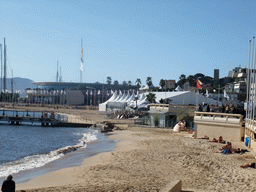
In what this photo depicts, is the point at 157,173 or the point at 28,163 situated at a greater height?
the point at 157,173

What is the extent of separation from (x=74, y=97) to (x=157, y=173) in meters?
140

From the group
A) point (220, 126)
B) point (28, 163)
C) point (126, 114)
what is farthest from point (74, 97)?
point (28, 163)

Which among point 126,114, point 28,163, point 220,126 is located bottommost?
point 28,163

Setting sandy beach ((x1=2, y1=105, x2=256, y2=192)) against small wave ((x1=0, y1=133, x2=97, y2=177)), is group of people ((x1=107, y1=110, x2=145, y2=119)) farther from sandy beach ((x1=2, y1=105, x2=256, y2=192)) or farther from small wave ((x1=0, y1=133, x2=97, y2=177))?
sandy beach ((x1=2, y1=105, x2=256, y2=192))

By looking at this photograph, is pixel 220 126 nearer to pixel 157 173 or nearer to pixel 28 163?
pixel 157 173

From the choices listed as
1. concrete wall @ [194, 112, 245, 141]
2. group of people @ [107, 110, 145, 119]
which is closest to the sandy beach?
concrete wall @ [194, 112, 245, 141]

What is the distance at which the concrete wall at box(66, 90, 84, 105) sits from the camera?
501ft

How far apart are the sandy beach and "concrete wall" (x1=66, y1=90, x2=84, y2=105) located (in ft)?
434

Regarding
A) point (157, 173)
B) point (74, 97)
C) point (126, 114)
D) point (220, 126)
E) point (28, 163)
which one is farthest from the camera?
point (74, 97)

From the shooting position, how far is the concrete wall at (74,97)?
15262 centimetres

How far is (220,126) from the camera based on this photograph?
2631 cm

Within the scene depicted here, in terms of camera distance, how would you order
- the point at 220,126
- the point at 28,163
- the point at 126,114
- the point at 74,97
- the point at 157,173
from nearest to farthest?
the point at 157,173 → the point at 28,163 → the point at 220,126 → the point at 126,114 → the point at 74,97

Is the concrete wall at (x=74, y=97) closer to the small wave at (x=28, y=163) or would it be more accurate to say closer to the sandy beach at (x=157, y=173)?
the small wave at (x=28, y=163)

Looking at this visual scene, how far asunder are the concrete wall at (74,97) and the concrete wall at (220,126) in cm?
12898
